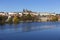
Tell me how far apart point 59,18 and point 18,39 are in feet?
75.3

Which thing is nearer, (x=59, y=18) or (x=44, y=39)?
(x=44, y=39)

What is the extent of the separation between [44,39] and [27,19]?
17.8m

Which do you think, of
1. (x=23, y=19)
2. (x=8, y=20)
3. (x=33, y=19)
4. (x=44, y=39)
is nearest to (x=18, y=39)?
(x=44, y=39)

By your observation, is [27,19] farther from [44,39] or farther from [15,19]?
[44,39]

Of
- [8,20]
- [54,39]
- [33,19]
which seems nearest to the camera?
[54,39]

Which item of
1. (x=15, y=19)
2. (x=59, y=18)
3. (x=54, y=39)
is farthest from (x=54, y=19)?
(x=54, y=39)

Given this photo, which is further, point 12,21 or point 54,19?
point 54,19

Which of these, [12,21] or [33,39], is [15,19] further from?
[33,39]

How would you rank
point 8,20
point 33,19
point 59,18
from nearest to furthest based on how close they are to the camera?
point 8,20 → point 33,19 → point 59,18

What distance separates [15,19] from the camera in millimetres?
20906

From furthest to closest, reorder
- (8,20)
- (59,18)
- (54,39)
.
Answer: (59,18)
(8,20)
(54,39)

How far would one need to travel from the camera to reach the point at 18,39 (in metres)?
6.95

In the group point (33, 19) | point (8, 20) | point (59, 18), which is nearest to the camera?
point (8, 20)

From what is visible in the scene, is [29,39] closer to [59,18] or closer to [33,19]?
[33,19]
